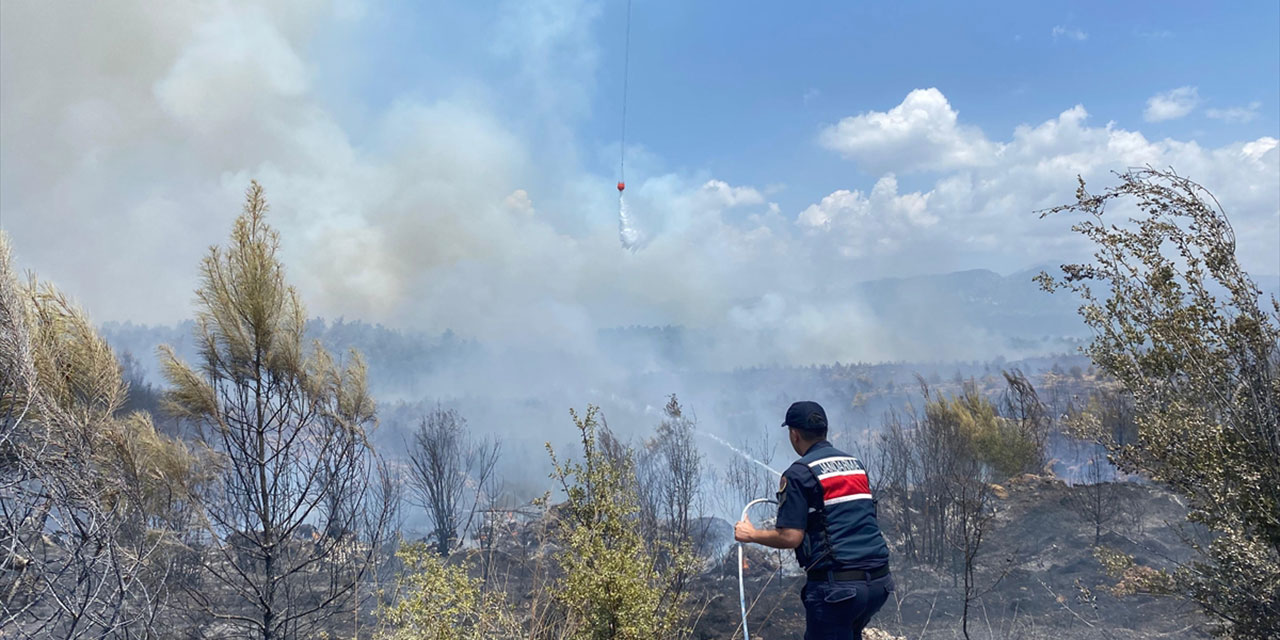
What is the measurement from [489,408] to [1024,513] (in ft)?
146

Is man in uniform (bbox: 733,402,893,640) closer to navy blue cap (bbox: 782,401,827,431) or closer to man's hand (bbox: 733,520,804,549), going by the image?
man's hand (bbox: 733,520,804,549)

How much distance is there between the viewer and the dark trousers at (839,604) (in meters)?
3.45

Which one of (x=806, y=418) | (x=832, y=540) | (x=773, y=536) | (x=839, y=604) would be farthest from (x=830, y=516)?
(x=806, y=418)

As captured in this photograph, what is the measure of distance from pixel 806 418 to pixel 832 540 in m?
0.66

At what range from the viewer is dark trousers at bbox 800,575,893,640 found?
3.45 m

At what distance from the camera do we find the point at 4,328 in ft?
13.7

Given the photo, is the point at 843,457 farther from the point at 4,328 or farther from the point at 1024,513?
the point at 1024,513

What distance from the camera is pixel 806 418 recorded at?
3.79 meters

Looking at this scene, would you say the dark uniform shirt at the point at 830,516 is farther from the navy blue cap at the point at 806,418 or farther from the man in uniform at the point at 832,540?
the navy blue cap at the point at 806,418

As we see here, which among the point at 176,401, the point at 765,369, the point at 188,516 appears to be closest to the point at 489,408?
the point at 765,369

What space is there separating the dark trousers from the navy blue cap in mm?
806

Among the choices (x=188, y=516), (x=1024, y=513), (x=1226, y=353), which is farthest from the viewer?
(x=1024, y=513)

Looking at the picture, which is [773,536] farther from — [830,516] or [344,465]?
[344,465]

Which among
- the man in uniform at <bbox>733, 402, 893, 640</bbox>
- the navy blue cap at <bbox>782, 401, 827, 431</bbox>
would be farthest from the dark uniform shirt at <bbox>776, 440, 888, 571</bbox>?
the navy blue cap at <bbox>782, 401, 827, 431</bbox>
